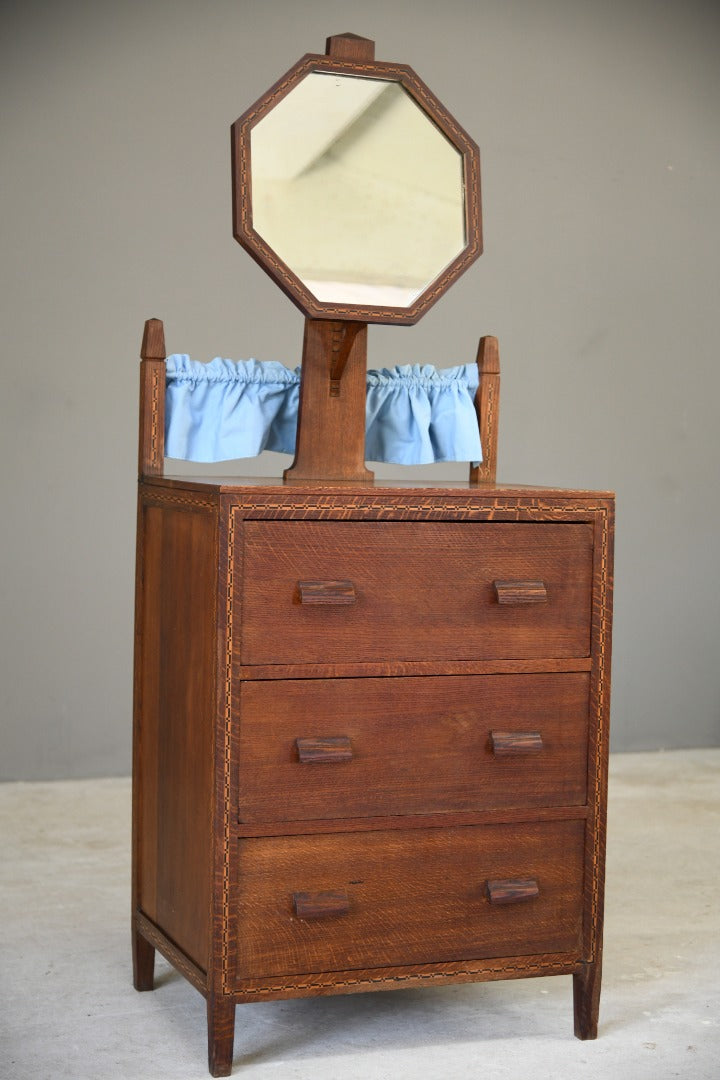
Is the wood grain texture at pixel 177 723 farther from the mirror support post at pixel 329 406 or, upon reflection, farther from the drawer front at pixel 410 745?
the mirror support post at pixel 329 406

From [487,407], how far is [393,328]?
5.68 ft

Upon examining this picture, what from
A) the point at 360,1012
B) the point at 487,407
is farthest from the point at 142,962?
the point at 487,407

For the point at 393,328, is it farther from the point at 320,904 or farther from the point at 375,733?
the point at 320,904

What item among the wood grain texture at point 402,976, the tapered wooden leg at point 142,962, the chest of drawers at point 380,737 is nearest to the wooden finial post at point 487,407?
the chest of drawers at point 380,737

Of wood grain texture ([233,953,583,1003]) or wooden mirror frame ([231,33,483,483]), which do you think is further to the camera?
wooden mirror frame ([231,33,483,483])

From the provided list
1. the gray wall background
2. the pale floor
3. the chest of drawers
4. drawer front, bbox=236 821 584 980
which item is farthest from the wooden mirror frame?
the gray wall background

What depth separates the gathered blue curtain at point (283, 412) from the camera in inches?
95.4

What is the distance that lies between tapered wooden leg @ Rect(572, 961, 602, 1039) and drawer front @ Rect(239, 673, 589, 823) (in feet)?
0.93

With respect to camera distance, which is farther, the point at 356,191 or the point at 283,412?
the point at 283,412

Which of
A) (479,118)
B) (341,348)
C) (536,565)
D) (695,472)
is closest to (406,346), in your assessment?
(479,118)

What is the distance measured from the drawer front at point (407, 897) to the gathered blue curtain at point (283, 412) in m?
0.71

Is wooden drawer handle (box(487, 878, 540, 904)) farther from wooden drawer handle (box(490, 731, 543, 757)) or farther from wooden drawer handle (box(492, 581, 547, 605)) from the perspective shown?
wooden drawer handle (box(492, 581, 547, 605))

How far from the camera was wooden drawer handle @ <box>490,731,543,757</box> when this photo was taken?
213 centimetres

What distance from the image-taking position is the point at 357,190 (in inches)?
90.9
